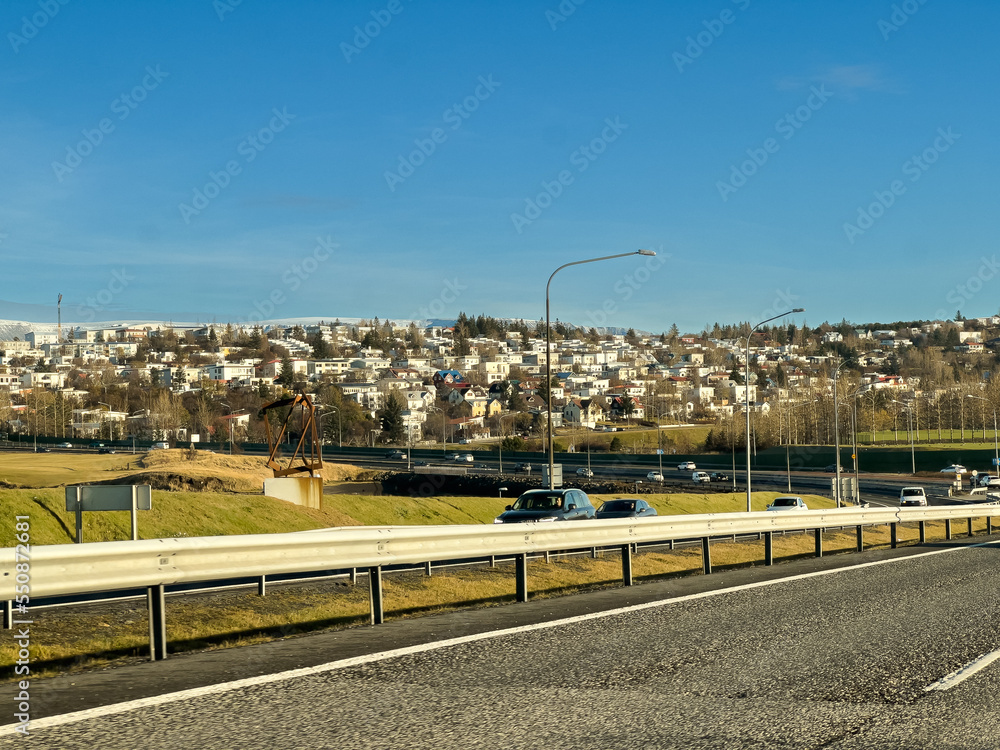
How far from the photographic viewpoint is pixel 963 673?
762 centimetres

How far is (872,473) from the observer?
4301 inches

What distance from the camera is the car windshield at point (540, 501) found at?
25422 mm

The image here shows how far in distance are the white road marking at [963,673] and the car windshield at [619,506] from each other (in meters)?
23.6

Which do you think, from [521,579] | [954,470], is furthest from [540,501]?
[954,470]

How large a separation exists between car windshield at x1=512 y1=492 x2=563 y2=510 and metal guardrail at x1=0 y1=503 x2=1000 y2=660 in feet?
33.5

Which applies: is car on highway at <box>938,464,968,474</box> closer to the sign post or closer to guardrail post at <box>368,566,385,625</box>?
the sign post

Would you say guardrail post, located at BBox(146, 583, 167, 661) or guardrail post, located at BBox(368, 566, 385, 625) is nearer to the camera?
guardrail post, located at BBox(146, 583, 167, 661)

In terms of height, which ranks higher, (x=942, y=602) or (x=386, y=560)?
(x=386, y=560)

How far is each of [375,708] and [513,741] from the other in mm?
1120

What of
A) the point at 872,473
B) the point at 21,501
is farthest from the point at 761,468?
the point at 21,501

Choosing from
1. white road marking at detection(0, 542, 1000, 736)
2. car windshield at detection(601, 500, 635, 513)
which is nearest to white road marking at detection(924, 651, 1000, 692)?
white road marking at detection(0, 542, 1000, 736)

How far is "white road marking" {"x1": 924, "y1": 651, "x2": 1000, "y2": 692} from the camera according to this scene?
23.5 feet

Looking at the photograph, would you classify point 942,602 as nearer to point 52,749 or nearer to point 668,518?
point 668,518

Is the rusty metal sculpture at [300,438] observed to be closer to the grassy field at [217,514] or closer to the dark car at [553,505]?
the grassy field at [217,514]
